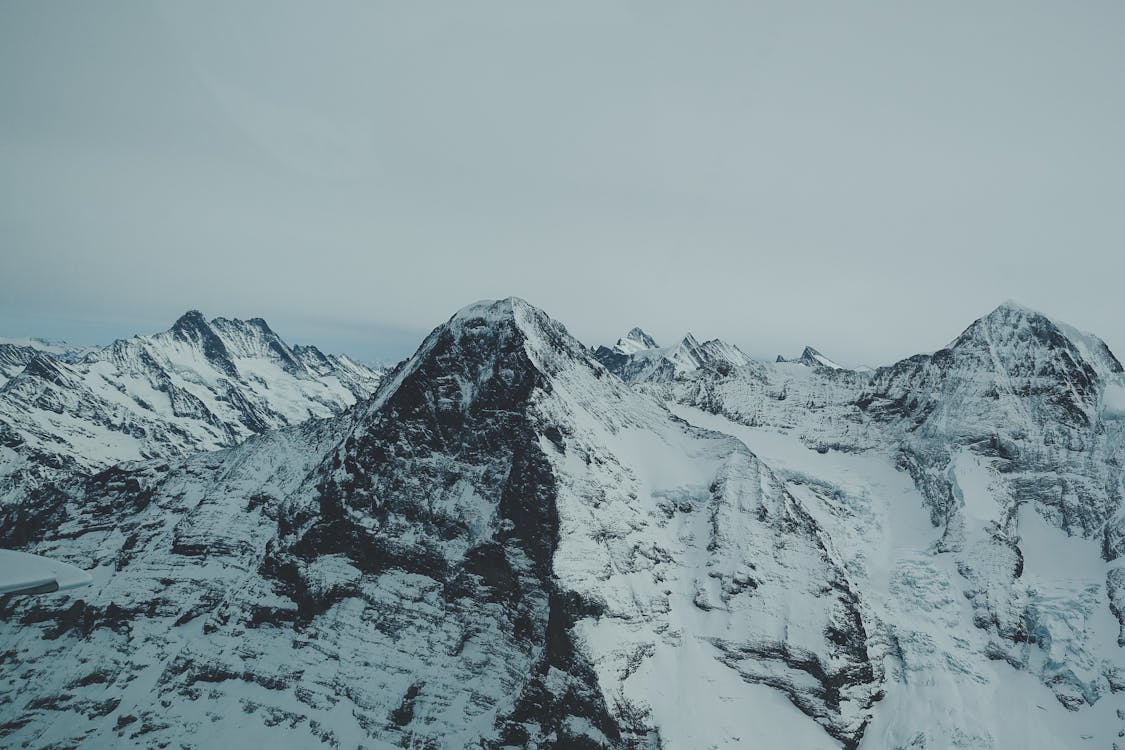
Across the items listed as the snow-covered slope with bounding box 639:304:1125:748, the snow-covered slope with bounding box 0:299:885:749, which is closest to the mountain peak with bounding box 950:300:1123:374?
the snow-covered slope with bounding box 639:304:1125:748

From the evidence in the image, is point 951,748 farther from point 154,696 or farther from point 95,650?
point 95,650

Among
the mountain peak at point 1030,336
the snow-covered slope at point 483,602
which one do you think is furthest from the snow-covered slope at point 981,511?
the snow-covered slope at point 483,602

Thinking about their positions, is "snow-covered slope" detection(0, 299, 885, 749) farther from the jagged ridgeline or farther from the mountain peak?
the mountain peak

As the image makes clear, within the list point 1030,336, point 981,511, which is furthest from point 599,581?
point 1030,336

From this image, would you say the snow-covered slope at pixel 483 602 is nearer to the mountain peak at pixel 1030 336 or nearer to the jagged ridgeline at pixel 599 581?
the jagged ridgeline at pixel 599 581

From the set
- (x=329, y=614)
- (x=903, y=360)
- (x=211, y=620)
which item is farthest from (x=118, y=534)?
(x=903, y=360)

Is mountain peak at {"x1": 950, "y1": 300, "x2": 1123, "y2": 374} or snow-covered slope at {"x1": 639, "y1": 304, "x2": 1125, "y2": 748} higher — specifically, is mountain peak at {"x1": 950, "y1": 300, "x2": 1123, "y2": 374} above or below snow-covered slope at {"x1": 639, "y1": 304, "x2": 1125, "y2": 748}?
above
